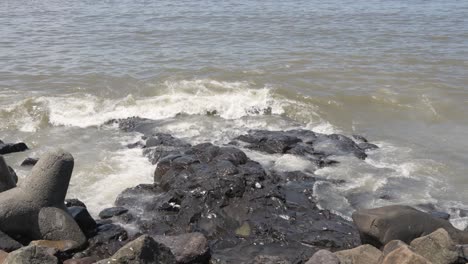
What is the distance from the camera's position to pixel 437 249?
771 cm

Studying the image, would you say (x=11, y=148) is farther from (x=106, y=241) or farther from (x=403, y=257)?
(x=403, y=257)

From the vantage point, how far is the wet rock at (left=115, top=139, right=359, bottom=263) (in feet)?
30.0

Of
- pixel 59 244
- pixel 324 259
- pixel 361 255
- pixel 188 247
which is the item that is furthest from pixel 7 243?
pixel 361 255

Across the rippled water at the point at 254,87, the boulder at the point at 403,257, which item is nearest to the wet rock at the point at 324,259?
the boulder at the point at 403,257

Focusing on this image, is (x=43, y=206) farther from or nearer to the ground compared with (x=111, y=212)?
farther from the ground

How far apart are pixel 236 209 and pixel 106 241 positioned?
245 cm

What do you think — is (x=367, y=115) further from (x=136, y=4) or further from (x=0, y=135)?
(x=136, y=4)

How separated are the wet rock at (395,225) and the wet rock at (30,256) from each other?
4.79 m

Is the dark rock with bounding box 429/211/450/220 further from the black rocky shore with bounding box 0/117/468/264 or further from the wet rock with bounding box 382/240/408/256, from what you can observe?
the wet rock with bounding box 382/240/408/256

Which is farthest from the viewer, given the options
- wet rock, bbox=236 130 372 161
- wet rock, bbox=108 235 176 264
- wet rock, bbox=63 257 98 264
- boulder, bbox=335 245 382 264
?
wet rock, bbox=236 130 372 161

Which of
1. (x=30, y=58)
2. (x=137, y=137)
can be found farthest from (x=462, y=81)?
(x=30, y=58)

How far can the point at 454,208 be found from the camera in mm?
10734

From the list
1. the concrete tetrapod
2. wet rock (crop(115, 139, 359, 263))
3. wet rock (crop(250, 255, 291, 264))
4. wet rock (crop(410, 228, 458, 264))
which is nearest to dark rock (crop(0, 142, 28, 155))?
wet rock (crop(115, 139, 359, 263))

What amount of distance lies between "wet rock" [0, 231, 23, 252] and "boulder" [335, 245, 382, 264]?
4944 millimetres
